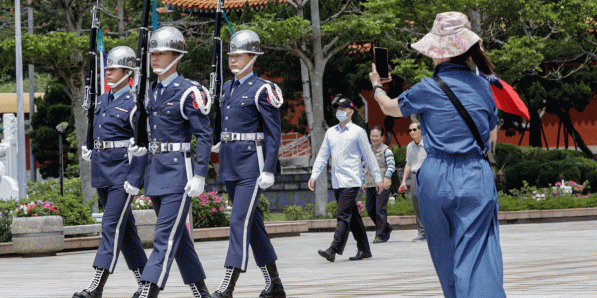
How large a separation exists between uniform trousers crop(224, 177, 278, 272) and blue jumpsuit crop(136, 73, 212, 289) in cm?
36

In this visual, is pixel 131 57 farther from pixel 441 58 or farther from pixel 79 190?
pixel 79 190

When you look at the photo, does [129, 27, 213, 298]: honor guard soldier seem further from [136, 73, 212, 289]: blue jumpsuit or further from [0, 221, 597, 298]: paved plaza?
[0, 221, 597, 298]: paved plaza

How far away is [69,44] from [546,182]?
1383 centimetres

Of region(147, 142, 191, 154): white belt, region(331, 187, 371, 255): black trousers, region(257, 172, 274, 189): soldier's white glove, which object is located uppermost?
region(147, 142, 191, 154): white belt

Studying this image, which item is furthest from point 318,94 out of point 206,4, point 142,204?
point 142,204

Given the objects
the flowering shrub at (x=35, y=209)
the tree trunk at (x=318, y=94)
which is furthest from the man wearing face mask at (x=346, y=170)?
the tree trunk at (x=318, y=94)

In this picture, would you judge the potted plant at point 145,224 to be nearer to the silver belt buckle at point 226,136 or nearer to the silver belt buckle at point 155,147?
the silver belt buckle at point 226,136

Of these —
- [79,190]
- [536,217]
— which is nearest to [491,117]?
[536,217]

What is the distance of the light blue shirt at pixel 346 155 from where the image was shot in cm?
1070

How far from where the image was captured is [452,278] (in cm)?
464

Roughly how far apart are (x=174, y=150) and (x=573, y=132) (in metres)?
24.8

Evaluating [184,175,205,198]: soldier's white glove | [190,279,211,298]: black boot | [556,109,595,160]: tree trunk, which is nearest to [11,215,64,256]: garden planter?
[190,279,211,298]: black boot

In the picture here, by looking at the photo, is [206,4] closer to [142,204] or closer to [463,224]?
[142,204]

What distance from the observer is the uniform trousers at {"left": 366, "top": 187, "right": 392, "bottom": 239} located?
13833 mm
